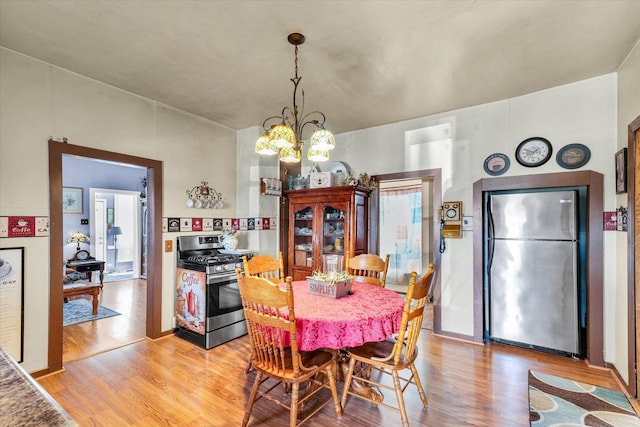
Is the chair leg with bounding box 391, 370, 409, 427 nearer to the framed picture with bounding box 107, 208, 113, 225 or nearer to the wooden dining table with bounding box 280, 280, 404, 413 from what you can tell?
the wooden dining table with bounding box 280, 280, 404, 413

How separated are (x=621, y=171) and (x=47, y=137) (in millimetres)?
4811

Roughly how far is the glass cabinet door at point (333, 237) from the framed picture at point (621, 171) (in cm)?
260

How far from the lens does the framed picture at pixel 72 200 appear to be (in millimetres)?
5773

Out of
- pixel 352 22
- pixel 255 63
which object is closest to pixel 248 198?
pixel 255 63

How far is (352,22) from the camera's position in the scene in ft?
6.55

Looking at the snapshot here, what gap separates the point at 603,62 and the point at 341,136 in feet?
9.05

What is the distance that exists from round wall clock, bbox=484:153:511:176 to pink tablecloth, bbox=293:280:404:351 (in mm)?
2041

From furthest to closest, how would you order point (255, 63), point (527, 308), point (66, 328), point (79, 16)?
point (66, 328), point (527, 308), point (255, 63), point (79, 16)

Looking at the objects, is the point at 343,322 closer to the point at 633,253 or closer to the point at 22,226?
the point at 633,253

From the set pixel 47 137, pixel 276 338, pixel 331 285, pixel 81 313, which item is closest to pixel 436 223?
pixel 331 285

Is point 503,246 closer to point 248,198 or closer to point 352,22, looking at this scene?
point 352,22

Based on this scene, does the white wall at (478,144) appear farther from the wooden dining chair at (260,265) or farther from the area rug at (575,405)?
the wooden dining chair at (260,265)

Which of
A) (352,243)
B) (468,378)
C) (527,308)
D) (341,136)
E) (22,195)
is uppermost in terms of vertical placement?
(341,136)

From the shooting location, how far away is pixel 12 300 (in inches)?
94.0
